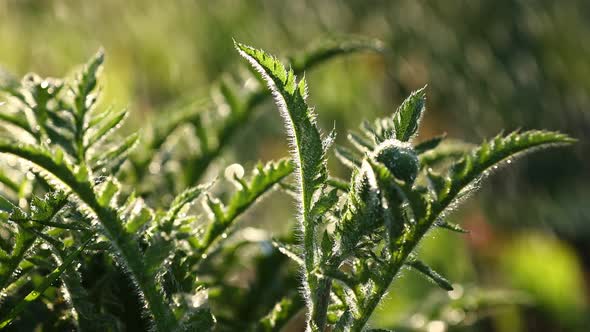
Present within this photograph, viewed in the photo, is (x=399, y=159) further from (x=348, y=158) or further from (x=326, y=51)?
(x=326, y=51)

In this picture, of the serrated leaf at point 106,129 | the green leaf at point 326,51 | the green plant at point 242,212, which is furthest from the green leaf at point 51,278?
the green leaf at point 326,51

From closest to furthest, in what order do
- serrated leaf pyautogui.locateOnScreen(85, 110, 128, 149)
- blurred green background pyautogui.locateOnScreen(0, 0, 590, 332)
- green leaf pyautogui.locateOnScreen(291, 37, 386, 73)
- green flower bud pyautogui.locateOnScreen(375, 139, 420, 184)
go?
green flower bud pyautogui.locateOnScreen(375, 139, 420, 184) < serrated leaf pyautogui.locateOnScreen(85, 110, 128, 149) < green leaf pyautogui.locateOnScreen(291, 37, 386, 73) < blurred green background pyautogui.locateOnScreen(0, 0, 590, 332)

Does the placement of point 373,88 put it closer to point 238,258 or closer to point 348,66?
point 348,66

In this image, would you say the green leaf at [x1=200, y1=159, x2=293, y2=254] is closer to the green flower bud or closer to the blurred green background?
→ the green flower bud

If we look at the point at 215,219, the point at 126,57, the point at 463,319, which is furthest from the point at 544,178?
the point at 215,219

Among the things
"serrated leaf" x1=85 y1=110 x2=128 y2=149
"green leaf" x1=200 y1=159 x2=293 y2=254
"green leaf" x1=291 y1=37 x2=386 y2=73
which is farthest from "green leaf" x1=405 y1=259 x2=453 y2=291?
"green leaf" x1=291 y1=37 x2=386 y2=73

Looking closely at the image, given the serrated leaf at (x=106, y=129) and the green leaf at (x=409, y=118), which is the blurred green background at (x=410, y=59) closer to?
the serrated leaf at (x=106, y=129)
